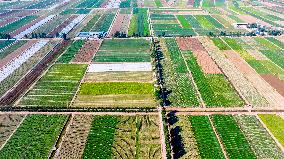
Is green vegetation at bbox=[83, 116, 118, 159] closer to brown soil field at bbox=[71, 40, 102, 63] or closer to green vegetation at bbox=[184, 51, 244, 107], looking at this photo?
green vegetation at bbox=[184, 51, 244, 107]

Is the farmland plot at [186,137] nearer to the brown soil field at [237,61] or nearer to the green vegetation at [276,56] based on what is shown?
the brown soil field at [237,61]

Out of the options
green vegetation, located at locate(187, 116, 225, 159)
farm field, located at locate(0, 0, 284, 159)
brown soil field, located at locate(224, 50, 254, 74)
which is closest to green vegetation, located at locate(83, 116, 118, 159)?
farm field, located at locate(0, 0, 284, 159)

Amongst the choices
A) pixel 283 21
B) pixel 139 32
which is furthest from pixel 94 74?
pixel 283 21

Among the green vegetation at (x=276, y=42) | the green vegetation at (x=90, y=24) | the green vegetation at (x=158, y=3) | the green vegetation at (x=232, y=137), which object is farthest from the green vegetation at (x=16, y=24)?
the green vegetation at (x=276, y=42)

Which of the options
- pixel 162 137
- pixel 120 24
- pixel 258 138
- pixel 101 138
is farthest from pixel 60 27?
pixel 258 138

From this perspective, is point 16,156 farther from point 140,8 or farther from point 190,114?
point 140,8

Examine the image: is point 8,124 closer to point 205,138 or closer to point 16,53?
point 205,138
